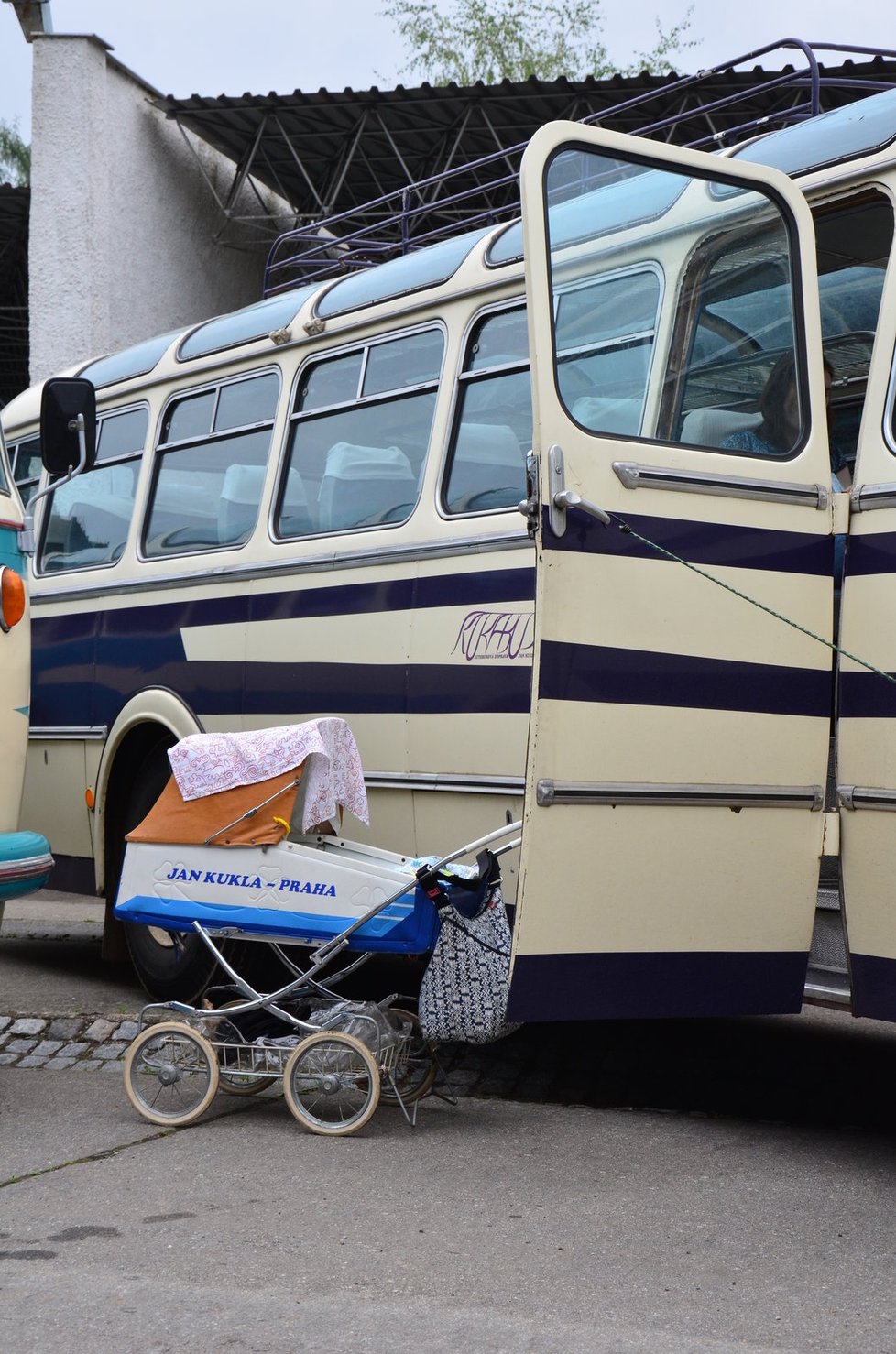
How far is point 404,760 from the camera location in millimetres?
5820

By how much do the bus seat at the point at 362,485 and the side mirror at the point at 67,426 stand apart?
99 centimetres

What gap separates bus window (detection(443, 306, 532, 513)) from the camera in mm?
5574

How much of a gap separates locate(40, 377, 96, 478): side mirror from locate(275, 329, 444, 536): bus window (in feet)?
3.21

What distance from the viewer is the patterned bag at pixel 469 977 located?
4793mm

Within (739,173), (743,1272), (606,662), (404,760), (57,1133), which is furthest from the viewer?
(404,760)

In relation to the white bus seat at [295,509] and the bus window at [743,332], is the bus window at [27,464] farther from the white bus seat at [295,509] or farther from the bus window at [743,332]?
the bus window at [743,332]

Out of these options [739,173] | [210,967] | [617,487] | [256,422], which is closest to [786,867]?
[617,487]

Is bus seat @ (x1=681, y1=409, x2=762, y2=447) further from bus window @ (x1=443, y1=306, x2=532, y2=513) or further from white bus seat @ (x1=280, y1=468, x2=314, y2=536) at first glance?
white bus seat @ (x1=280, y1=468, x2=314, y2=536)

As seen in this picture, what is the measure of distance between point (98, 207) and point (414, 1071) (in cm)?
1231

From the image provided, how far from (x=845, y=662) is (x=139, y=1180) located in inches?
98.1

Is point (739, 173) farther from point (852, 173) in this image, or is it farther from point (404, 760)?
point (404, 760)

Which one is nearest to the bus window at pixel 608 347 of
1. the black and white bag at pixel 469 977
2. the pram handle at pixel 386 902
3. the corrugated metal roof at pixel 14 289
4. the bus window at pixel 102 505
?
the pram handle at pixel 386 902

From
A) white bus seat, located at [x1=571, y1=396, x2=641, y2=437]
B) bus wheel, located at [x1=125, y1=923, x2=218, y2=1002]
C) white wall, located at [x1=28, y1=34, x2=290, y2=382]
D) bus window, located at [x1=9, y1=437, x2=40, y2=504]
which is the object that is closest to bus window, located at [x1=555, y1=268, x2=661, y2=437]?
white bus seat, located at [x1=571, y1=396, x2=641, y2=437]

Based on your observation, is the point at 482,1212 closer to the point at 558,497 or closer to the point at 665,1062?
the point at 558,497
